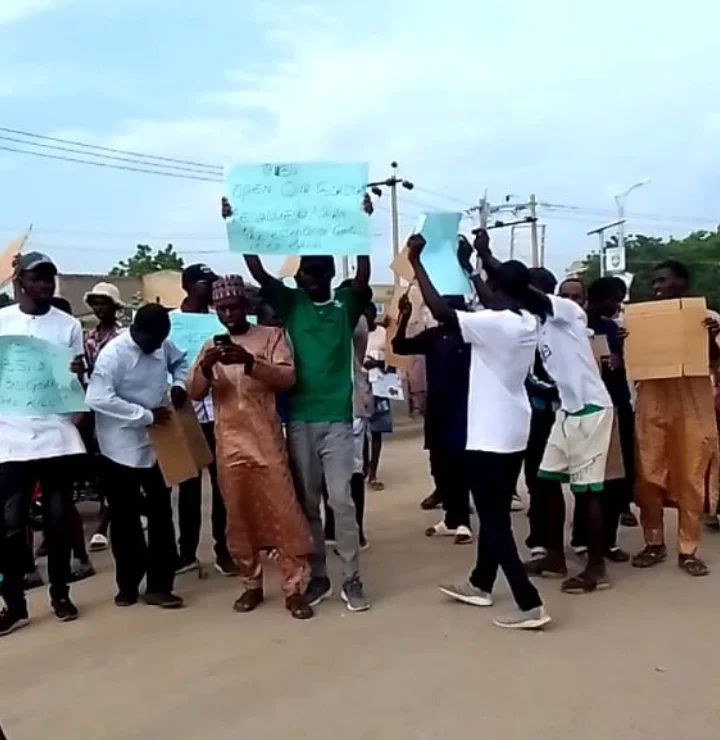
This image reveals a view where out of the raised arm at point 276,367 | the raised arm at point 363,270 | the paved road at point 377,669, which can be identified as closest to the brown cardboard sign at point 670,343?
the paved road at point 377,669

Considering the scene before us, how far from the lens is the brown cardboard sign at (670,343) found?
18.6 feet

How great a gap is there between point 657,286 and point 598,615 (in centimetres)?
199

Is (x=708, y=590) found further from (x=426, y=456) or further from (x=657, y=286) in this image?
(x=426, y=456)

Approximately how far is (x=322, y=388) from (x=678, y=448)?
2.11 m

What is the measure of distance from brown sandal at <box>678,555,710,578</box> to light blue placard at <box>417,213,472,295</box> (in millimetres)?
1969

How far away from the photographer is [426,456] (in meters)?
11.3

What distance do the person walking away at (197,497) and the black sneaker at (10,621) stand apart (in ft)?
3.89

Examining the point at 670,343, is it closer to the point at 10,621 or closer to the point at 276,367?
the point at 276,367

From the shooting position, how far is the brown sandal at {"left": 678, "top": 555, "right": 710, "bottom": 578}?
574 cm

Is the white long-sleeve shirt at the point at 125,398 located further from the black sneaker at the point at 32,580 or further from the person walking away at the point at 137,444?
the black sneaker at the point at 32,580

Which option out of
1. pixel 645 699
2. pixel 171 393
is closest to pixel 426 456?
pixel 171 393

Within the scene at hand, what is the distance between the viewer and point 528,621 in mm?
4777

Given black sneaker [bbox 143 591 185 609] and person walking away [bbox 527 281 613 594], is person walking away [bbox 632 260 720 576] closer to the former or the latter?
person walking away [bbox 527 281 613 594]

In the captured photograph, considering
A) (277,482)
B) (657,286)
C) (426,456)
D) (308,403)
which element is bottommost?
(426,456)
